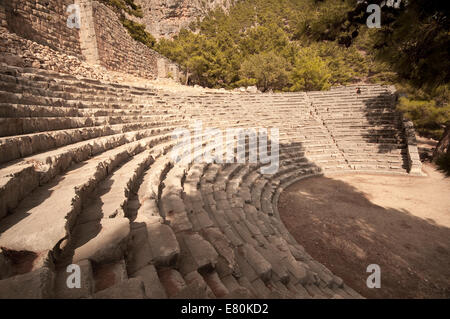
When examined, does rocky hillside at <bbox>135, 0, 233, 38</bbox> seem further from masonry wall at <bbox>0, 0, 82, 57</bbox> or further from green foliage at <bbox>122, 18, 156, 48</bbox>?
masonry wall at <bbox>0, 0, 82, 57</bbox>

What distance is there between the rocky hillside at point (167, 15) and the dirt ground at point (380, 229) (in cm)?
5488

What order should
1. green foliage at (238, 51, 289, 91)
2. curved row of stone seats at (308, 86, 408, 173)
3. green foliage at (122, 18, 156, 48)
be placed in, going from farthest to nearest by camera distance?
green foliage at (238, 51, 289, 91), green foliage at (122, 18, 156, 48), curved row of stone seats at (308, 86, 408, 173)

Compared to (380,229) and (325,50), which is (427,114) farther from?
(325,50)

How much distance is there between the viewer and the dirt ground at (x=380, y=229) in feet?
11.6

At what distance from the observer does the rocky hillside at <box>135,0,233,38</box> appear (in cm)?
4653

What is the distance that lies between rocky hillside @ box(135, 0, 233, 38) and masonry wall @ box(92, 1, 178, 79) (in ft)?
119

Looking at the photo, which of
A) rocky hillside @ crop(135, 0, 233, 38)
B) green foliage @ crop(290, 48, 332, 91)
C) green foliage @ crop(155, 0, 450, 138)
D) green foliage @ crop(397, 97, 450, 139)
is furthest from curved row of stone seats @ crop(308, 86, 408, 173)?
rocky hillside @ crop(135, 0, 233, 38)

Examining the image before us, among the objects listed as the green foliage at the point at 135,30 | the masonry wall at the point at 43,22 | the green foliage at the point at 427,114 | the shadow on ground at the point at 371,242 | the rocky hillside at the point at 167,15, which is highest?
the rocky hillside at the point at 167,15

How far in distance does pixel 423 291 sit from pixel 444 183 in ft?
22.9

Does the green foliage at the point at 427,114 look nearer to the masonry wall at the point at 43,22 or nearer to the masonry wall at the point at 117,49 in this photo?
the masonry wall at the point at 117,49

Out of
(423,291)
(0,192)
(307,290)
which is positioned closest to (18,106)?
(0,192)

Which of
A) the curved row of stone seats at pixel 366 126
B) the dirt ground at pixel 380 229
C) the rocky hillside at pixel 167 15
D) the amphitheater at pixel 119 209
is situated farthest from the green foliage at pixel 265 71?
the rocky hillside at pixel 167 15

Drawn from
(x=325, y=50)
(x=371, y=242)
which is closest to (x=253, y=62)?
(x=325, y=50)
